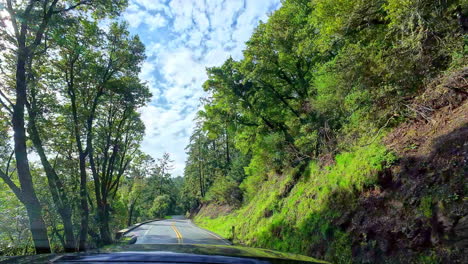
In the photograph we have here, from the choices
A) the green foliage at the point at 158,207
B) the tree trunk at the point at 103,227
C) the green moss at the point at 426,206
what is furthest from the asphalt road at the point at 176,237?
the green foliage at the point at 158,207

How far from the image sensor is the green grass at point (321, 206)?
25.6 ft

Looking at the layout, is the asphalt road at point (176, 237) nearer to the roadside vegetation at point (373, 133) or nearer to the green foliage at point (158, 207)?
the roadside vegetation at point (373, 133)

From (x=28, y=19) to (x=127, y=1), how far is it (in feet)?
12.3

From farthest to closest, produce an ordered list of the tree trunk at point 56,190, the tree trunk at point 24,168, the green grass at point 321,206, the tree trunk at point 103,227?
the tree trunk at point 103,227 < the tree trunk at point 56,190 < the tree trunk at point 24,168 < the green grass at point 321,206

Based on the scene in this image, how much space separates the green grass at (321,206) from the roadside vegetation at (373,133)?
0.05 metres

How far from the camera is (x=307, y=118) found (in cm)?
1328

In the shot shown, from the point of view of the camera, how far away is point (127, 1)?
35.6 ft

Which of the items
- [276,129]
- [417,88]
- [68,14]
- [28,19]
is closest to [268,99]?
[276,129]

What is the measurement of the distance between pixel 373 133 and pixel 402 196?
325cm

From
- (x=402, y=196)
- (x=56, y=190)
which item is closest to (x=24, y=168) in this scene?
(x=56, y=190)

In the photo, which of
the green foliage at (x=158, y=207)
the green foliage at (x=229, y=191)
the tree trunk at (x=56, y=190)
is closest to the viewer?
the tree trunk at (x=56, y=190)

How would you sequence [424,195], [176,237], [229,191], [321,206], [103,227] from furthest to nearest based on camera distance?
[229,191] < [176,237] < [103,227] < [321,206] < [424,195]

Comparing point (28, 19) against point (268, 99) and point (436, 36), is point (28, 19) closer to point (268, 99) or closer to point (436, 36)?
point (268, 99)

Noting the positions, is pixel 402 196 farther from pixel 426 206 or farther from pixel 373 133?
pixel 373 133
